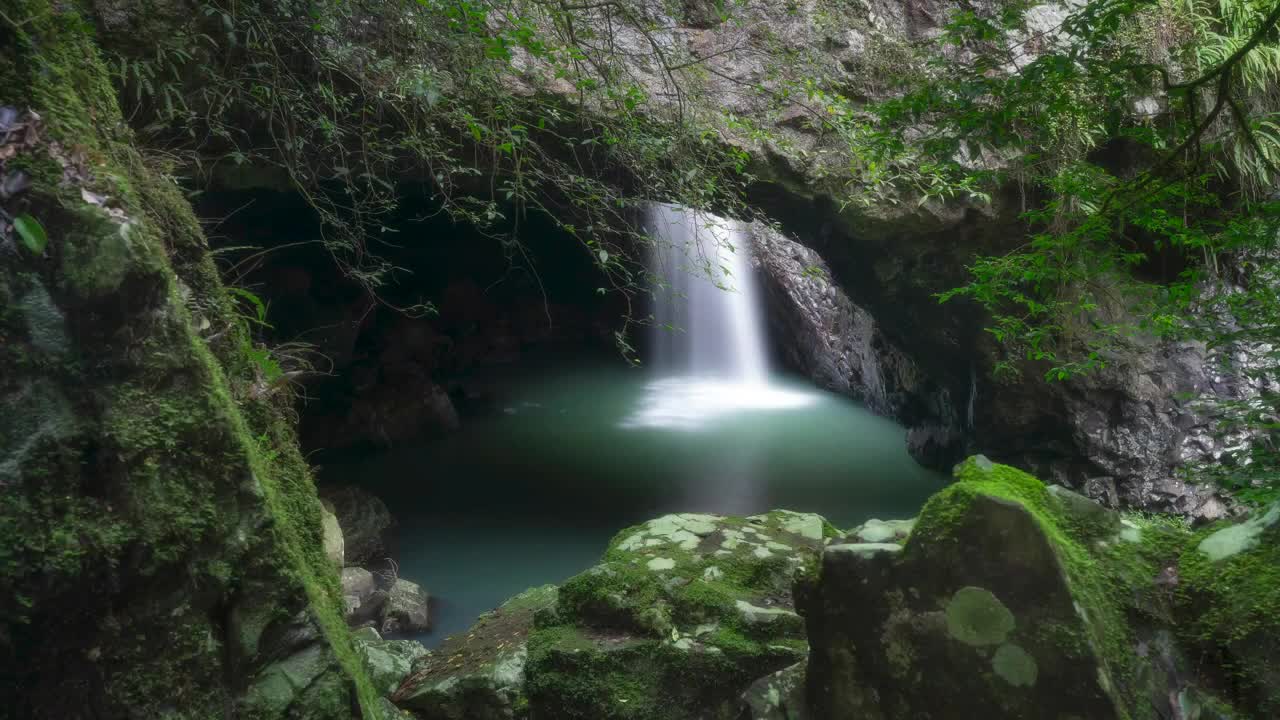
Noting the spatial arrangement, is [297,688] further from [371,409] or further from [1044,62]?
[371,409]

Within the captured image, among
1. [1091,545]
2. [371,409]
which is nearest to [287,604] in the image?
[1091,545]

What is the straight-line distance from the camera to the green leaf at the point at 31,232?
1360 millimetres

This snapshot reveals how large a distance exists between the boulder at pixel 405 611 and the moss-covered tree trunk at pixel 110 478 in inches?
155

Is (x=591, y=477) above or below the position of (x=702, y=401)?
below

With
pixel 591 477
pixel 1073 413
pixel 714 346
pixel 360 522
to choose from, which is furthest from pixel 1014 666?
pixel 714 346

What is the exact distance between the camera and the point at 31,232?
1.39m

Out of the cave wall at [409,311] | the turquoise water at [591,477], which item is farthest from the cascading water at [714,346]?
the cave wall at [409,311]

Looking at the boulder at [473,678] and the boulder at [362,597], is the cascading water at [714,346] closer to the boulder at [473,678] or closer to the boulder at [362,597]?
the boulder at [362,597]

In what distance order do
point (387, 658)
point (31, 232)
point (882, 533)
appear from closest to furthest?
point (31, 232) → point (882, 533) → point (387, 658)

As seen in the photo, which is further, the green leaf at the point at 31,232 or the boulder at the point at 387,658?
the boulder at the point at 387,658

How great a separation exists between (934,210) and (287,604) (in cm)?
591

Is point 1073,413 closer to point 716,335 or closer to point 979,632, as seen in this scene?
point 979,632

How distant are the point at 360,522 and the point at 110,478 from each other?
5.79m

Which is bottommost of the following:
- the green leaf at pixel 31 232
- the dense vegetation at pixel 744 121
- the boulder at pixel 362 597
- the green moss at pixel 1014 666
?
the boulder at pixel 362 597
